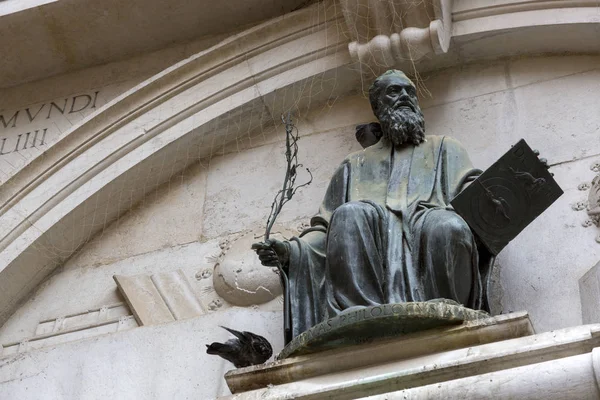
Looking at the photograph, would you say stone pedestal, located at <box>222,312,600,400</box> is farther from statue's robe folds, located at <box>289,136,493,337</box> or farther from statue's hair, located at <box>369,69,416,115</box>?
statue's hair, located at <box>369,69,416,115</box>

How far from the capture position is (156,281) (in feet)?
22.4

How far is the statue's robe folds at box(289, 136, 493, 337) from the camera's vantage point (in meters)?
5.60

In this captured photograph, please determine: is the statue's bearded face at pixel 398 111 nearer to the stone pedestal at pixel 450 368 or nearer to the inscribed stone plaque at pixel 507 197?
the inscribed stone plaque at pixel 507 197

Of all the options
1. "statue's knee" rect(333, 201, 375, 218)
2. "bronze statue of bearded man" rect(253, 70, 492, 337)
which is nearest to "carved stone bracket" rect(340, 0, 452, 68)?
"bronze statue of bearded man" rect(253, 70, 492, 337)

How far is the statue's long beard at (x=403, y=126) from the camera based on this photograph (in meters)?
6.34

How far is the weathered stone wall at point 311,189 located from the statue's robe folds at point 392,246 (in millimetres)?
482

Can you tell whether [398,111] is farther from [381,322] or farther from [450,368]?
[450,368]

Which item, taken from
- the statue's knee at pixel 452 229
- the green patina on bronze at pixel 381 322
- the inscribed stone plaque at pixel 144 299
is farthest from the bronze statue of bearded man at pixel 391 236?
the inscribed stone plaque at pixel 144 299

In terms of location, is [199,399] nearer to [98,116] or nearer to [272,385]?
[272,385]

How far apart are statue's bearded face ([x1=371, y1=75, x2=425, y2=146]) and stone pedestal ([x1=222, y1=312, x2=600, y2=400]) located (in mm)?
1290

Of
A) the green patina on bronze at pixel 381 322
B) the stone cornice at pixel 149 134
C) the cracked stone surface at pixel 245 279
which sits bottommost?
the green patina on bronze at pixel 381 322

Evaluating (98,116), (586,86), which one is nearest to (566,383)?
(586,86)

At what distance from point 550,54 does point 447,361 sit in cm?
243

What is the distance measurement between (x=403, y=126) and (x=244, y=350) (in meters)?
1.28
